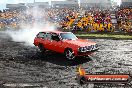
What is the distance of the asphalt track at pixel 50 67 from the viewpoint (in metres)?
10.8

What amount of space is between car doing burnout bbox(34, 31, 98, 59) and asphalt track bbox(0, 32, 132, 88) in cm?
48

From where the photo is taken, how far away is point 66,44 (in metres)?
15.8

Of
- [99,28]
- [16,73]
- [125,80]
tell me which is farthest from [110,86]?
[99,28]

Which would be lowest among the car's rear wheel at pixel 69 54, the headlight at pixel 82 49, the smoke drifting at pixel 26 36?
the smoke drifting at pixel 26 36

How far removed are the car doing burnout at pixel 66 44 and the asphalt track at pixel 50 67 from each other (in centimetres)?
48

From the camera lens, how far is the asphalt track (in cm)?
1081

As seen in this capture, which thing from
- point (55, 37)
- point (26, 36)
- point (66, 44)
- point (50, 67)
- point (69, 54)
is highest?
point (55, 37)

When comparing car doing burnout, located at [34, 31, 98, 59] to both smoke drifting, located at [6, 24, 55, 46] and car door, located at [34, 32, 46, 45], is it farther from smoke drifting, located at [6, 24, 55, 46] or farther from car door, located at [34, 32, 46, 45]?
smoke drifting, located at [6, 24, 55, 46]

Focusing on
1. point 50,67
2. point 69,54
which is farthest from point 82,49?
point 50,67

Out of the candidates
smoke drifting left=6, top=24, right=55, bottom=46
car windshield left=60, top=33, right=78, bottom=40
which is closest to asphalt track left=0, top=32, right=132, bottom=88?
car windshield left=60, top=33, right=78, bottom=40

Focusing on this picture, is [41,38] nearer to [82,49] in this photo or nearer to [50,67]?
[82,49]

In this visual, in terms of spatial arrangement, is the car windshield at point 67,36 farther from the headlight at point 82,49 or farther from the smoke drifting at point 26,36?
the smoke drifting at point 26,36

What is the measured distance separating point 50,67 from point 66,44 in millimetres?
2510

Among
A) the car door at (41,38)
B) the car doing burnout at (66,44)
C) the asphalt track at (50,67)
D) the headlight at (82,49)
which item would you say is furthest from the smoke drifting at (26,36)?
the headlight at (82,49)
